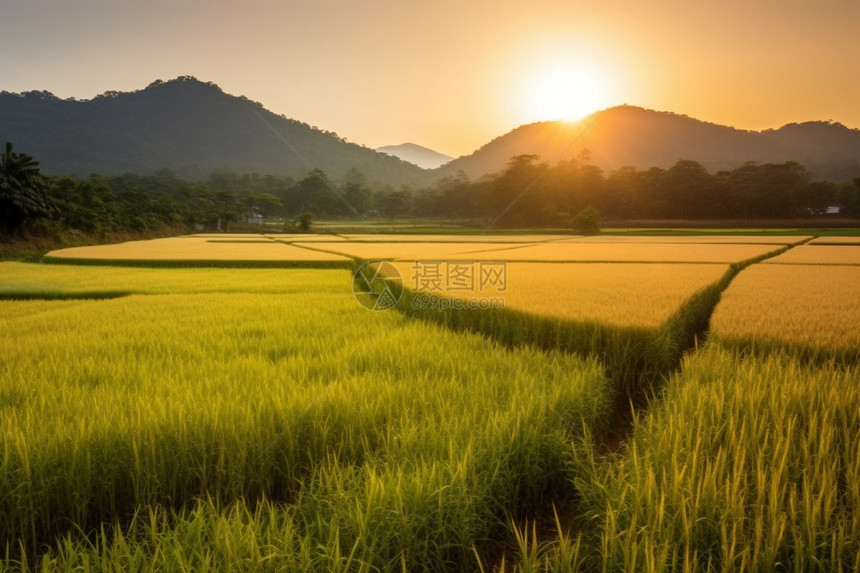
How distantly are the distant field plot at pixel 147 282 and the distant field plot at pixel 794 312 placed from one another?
8102 millimetres

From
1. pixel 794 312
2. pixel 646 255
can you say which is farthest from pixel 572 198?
pixel 794 312

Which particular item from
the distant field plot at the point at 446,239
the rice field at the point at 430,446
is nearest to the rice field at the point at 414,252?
the distant field plot at the point at 446,239

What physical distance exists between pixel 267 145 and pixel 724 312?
185 m

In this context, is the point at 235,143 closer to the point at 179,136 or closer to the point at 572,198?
the point at 179,136

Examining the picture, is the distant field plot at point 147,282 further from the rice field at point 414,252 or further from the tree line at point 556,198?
the tree line at point 556,198

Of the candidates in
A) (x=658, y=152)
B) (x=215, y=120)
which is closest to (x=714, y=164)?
(x=658, y=152)

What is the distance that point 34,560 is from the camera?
7.27ft

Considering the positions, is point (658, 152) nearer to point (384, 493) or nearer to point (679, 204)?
point (679, 204)

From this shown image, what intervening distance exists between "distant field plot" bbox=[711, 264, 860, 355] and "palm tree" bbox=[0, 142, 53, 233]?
30335 mm

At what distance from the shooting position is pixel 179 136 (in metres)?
162

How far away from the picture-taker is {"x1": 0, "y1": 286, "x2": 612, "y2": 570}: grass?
2.10 m

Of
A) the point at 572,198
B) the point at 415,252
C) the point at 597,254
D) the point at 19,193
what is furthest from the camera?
the point at 572,198

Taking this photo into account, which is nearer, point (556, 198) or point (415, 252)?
point (415, 252)

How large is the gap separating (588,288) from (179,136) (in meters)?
189
